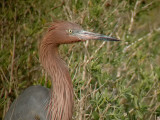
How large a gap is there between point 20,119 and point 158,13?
6.31 m

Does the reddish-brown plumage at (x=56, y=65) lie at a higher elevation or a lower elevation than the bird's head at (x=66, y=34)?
lower

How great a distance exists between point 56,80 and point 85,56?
29.6 inches

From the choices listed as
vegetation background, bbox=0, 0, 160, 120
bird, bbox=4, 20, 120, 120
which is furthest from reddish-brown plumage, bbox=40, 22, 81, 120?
vegetation background, bbox=0, 0, 160, 120

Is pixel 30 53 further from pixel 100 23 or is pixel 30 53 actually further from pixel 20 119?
pixel 20 119

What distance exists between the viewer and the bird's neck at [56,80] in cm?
377

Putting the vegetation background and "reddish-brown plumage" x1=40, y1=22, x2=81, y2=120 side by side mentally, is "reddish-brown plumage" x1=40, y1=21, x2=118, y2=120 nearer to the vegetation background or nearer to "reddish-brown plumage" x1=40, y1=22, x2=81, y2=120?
"reddish-brown plumage" x1=40, y1=22, x2=81, y2=120

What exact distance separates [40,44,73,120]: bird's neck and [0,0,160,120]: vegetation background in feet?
0.93

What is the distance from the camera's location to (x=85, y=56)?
4.38 meters

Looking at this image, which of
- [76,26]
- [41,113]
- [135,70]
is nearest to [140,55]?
[135,70]

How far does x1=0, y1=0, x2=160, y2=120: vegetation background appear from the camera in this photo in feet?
14.1

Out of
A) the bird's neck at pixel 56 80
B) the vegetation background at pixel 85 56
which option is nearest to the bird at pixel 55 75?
the bird's neck at pixel 56 80

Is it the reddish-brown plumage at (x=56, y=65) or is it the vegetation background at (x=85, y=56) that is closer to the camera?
the reddish-brown plumage at (x=56, y=65)

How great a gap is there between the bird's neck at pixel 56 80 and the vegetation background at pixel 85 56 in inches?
11.1

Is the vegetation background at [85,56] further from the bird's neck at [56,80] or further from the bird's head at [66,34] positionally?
the bird's head at [66,34]
